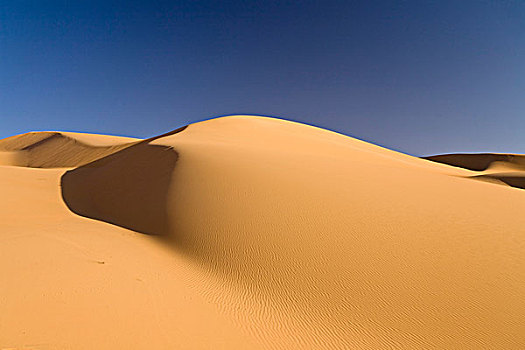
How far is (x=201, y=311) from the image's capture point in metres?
3.46

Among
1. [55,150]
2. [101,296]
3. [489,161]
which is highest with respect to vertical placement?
[489,161]

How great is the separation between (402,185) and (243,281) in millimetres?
5545

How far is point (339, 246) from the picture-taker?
484cm

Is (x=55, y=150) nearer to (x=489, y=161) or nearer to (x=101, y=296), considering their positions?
(x=101, y=296)

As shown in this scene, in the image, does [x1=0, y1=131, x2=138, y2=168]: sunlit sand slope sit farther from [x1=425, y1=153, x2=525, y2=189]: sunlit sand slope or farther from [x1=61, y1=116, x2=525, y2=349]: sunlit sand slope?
[x1=425, y1=153, x2=525, y2=189]: sunlit sand slope

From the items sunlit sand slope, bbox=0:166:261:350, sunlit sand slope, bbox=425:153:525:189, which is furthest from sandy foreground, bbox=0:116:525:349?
sunlit sand slope, bbox=425:153:525:189

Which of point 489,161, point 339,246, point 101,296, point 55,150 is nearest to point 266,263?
point 339,246

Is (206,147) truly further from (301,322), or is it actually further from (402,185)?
(301,322)

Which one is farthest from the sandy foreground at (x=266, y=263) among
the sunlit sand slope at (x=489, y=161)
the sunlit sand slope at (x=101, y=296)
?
the sunlit sand slope at (x=489, y=161)

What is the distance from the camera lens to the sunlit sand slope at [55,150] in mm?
26417

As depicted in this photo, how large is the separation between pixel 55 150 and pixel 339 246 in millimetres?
34387

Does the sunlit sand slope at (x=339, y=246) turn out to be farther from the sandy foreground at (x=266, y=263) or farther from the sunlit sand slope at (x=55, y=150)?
the sunlit sand slope at (x=55, y=150)

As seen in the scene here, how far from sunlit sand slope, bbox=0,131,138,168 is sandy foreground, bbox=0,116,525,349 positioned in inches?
775

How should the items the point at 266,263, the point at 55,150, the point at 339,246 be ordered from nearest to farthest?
the point at 266,263
the point at 339,246
the point at 55,150
